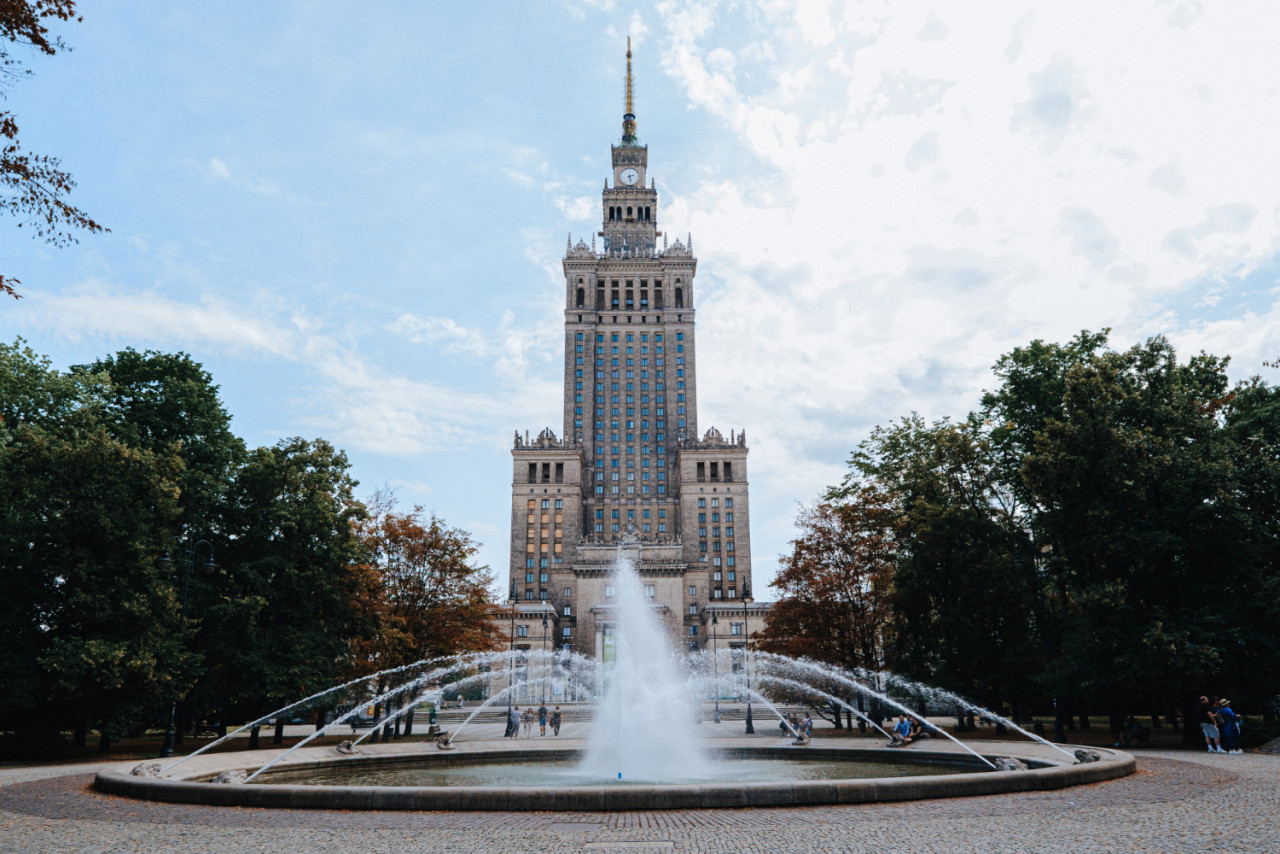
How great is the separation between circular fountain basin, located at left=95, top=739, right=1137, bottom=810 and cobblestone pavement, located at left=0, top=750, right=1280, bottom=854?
296mm

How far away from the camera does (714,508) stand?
13512cm

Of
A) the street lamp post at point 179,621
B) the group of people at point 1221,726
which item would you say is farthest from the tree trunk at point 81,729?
the group of people at point 1221,726

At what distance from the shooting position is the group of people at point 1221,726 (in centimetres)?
2486

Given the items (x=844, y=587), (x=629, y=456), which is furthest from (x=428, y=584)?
(x=629, y=456)

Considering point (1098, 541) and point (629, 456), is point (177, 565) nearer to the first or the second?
point (1098, 541)

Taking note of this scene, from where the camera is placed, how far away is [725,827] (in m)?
13.0

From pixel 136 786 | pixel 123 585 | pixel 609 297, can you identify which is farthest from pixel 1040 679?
pixel 609 297

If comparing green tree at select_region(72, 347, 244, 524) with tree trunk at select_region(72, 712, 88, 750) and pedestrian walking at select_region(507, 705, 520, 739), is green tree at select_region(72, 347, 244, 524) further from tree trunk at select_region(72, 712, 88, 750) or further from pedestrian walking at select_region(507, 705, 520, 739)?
pedestrian walking at select_region(507, 705, 520, 739)

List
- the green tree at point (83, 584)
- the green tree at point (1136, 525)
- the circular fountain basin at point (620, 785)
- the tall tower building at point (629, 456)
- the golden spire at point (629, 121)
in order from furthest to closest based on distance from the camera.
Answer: the golden spire at point (629, 121) < the tall tower building at point (629, 456) < the green tree at point (1136, 525) < the green tree at point (83, 584) < the circular fountain basin at point (620, 785)

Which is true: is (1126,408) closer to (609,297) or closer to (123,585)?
(123,585)

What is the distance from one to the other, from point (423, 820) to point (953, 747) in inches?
734

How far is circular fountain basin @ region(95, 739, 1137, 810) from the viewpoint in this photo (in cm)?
1471

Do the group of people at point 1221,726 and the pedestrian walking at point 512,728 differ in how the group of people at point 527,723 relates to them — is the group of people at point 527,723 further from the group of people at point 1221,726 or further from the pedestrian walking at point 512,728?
the group of people at point 1221,726

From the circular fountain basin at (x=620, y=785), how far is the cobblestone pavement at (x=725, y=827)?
296 mm
